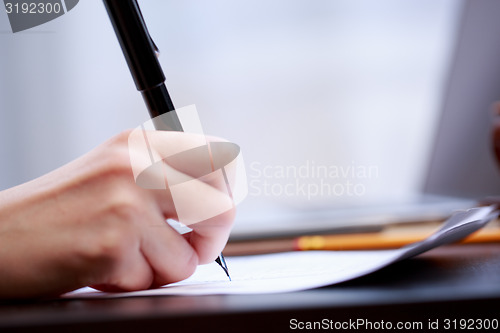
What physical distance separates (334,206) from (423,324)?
64cm

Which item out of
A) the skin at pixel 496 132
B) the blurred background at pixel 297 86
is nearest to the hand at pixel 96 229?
the skin at pixel 496 132

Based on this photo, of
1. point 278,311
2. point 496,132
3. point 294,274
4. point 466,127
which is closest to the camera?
point 278,311

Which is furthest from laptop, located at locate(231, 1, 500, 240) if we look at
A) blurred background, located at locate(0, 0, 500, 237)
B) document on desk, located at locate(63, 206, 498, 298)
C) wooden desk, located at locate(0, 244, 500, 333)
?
wooden desk, located at locate(0, 244, 500, 333)

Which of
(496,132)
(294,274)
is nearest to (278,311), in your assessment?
(294,274)

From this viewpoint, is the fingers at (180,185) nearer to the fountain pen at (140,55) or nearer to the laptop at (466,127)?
the fountain pen at (140,55)

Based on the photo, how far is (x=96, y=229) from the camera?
0.22 m

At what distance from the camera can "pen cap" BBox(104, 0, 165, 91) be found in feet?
0.84

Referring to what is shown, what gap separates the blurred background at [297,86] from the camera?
0.83m

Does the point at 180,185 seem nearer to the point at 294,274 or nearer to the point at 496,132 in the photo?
Answer: the point at 294,274

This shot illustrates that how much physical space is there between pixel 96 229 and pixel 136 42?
11 cm

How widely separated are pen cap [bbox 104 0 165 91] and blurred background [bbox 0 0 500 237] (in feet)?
1.72

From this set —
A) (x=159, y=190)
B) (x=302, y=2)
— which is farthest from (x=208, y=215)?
(x=302, y=2)

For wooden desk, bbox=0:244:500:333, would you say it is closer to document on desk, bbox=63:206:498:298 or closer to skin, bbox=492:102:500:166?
document on desk, bbox=63:206:498:298

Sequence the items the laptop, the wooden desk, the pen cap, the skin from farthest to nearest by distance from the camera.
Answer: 1. the laptop
2. the skin
3. the pen cap
4. the wooden desk
